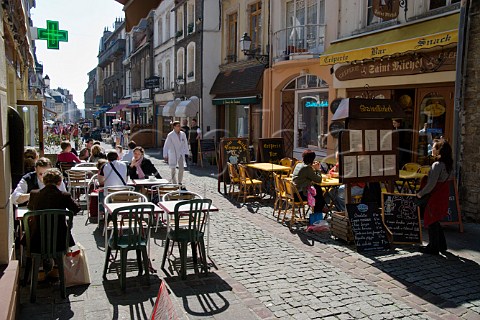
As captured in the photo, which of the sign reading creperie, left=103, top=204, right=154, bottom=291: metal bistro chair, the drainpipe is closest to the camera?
left=103, top=204, right=154, bottom=291: metal bistro chair

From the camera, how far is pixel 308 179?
26.0ft

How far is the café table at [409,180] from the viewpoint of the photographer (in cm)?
858

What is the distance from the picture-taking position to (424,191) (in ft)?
21.1

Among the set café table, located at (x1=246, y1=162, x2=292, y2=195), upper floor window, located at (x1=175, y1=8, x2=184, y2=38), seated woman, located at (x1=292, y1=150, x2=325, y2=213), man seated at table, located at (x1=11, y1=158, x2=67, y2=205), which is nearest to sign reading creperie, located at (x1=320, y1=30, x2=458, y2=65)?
café table, located at (x1=246, y1=162, x2=292, y2=195)

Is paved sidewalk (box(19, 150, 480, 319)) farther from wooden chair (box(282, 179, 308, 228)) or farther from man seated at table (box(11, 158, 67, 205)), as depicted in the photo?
man seated at table (box(11, 158, 67, 205))

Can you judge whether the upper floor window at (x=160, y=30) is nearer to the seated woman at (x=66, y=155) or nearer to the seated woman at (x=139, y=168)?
the seated woman at (x=66, y=155)

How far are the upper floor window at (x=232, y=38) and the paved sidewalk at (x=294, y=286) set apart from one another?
14041mm

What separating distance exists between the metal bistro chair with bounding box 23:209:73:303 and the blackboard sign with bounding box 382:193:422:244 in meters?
4.56

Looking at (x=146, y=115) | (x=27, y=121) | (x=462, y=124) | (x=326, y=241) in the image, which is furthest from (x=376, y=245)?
(x=146, y=115)

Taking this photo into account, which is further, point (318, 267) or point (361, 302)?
point (318, 267)

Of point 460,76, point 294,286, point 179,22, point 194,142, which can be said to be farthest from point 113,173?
point 179,22

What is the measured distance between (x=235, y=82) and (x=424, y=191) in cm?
1333

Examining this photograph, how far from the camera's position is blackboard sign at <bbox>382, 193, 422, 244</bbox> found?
6898mm

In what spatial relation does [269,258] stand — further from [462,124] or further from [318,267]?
[462,124]
